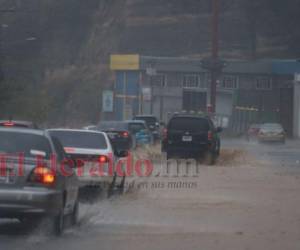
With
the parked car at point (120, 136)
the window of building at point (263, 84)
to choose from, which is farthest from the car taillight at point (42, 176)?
the window of building at point (263, 84)

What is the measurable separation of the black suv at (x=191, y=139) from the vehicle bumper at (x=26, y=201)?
21.3 metres

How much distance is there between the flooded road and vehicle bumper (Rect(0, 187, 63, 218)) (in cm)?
44

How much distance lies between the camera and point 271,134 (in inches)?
2378

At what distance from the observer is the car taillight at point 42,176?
13.2m

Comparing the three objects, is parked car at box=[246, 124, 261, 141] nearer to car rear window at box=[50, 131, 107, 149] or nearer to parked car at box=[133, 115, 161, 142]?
parked car at box=[133, 115, 161, 142]

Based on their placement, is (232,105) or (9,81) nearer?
(9,81)

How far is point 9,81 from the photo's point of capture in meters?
39.4

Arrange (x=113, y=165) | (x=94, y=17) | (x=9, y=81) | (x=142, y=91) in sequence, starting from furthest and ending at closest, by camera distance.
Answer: (x=94, y=17)
(x=142, y=91)
(x=9, y=81)
(x=113, y=165)

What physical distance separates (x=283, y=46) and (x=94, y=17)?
1952cm

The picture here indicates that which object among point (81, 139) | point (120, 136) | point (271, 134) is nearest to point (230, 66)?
point (271, 134)

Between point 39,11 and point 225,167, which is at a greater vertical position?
point 39,11

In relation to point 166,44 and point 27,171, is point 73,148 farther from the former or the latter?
point 166,44

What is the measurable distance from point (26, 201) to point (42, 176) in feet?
1.34

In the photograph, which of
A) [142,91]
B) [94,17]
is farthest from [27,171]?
[94,17]
